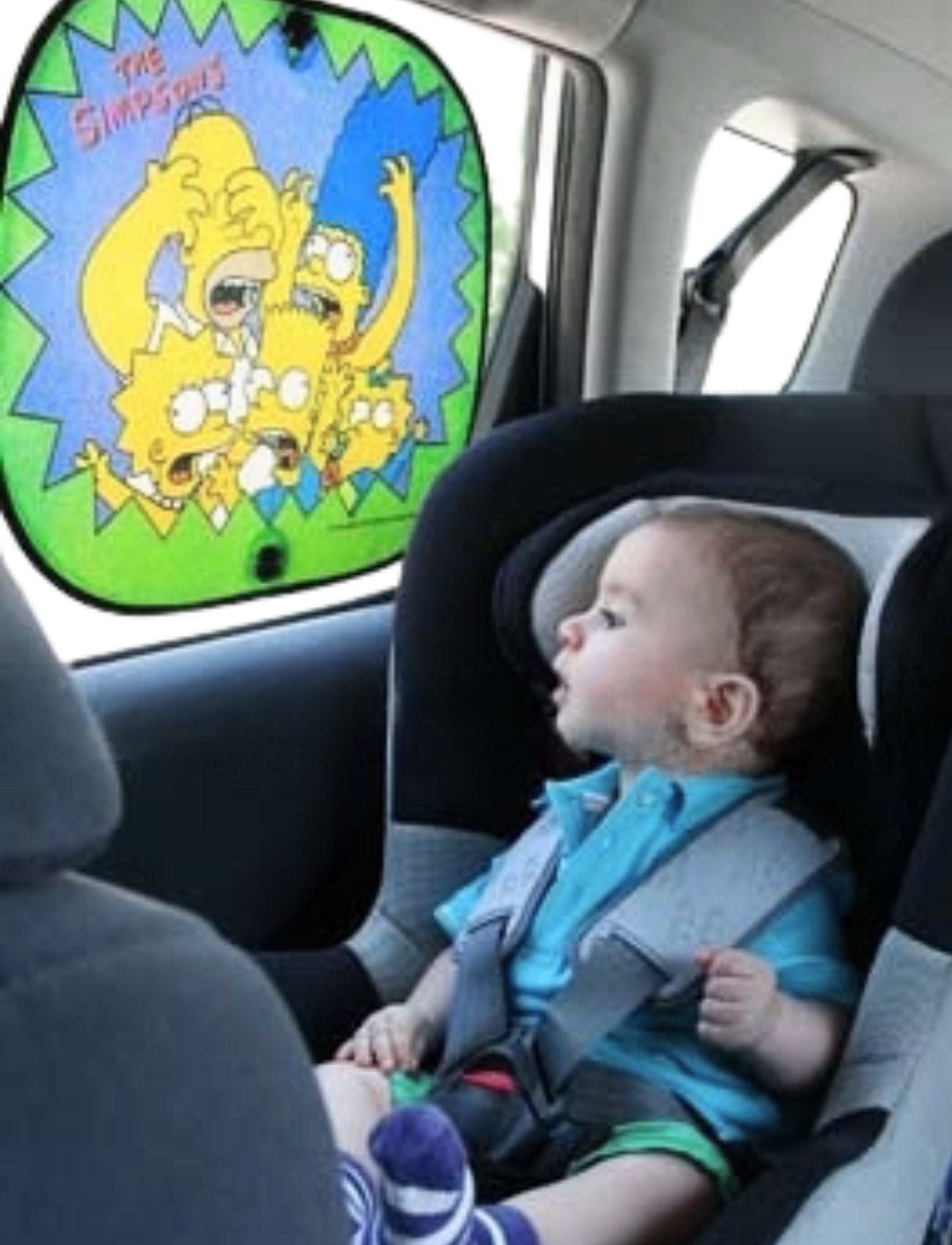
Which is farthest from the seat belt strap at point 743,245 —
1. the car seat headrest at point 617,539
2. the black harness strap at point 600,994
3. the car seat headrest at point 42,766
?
the car seat headrest at point 42,766

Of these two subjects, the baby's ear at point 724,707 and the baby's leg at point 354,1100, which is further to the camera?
the baby's ear at point 724,707

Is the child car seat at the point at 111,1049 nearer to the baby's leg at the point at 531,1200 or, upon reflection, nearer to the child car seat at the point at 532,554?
the baby's leg at the point at 531,1200

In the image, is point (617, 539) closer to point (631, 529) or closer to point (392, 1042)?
point (631, 529)

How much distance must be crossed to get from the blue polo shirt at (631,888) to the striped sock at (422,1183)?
25 cm

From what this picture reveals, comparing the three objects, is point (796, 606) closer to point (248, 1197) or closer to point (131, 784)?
point (131, 784)

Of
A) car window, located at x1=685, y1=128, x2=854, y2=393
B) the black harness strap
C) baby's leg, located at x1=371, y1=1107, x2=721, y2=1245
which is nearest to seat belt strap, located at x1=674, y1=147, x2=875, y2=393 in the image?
car window, located at x1=685, y1=128, x2=854, y2=393

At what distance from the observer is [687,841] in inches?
62.3

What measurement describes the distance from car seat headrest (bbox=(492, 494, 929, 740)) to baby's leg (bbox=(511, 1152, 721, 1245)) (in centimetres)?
45

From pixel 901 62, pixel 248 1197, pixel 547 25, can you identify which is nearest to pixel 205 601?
pixel 547 25

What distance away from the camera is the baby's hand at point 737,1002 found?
144cm

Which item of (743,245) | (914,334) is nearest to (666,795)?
(914,334)

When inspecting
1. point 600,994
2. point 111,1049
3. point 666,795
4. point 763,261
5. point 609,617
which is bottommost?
point 600,994

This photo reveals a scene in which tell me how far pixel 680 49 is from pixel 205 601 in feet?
2.41

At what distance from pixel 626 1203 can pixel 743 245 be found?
130 centimetres
